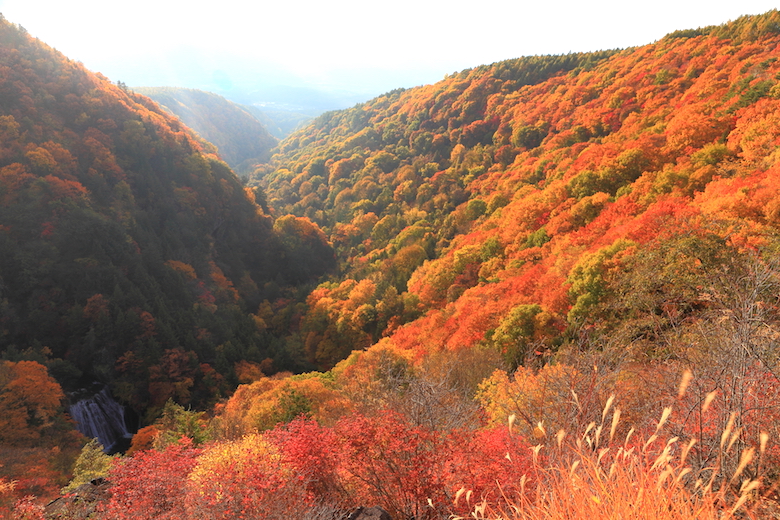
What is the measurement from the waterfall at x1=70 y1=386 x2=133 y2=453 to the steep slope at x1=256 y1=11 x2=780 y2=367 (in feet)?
77.6

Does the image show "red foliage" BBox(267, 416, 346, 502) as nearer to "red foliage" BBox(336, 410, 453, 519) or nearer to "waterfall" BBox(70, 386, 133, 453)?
"red foliage" BBox(336, 410, 453, 519)

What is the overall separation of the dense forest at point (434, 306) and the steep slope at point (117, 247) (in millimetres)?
372

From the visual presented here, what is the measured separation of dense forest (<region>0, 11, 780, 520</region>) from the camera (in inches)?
328

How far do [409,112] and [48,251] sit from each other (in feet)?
361

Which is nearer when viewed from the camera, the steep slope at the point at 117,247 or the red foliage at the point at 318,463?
the red foliage at the point at 318,463

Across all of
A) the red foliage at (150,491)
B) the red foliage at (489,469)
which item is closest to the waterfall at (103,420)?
the red foliage at (150,491)

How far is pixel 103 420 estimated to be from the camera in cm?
3894

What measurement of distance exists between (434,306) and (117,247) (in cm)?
4565

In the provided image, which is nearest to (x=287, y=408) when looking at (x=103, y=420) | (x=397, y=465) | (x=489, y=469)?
(x=397, y=465)

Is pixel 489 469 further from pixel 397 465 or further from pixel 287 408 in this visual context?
pixel 287 408

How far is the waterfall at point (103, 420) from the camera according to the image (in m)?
36.5

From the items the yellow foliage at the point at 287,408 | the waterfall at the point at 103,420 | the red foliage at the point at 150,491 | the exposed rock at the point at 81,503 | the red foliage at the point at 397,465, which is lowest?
the waterfall at the point at 103,420

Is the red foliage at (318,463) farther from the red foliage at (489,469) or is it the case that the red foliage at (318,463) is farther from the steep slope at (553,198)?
the steep slope at (553,198)

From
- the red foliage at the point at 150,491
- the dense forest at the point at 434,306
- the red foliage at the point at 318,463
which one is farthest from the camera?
the red foliage at the point at 318,463
